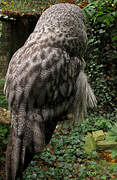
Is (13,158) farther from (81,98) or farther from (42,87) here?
(81,98)

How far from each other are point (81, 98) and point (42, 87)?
1.34 ft

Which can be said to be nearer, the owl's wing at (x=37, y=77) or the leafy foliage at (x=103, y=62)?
the owl's wing at (x=37, y=77)

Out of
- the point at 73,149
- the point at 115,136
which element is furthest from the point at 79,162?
the point at 115,136

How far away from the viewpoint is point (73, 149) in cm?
326

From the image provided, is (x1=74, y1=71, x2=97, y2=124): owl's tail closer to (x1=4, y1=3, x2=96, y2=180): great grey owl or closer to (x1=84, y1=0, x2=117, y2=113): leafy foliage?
(x1=4, y1=3, x2=96, y2=180): great grey owl

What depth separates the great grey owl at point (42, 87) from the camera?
1.27 metres

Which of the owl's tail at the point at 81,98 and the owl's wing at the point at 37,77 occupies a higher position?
the owl's wing at the point at 37,77

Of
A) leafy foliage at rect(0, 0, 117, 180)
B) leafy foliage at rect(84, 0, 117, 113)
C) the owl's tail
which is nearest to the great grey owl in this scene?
the owl's tail

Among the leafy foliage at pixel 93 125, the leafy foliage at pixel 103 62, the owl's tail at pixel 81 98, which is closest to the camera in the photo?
the owl's tail at pixel 81 98

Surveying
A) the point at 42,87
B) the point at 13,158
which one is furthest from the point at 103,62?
the point at 13,158

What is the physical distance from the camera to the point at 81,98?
1.57 m

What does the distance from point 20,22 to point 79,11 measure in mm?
2371

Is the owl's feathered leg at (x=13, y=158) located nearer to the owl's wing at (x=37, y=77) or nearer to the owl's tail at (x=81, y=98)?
the owl's wing at (x=37, y=77)

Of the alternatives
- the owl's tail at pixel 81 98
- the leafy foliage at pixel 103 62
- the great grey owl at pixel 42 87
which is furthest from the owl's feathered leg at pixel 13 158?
the leafy foliage at pixel 103 62
